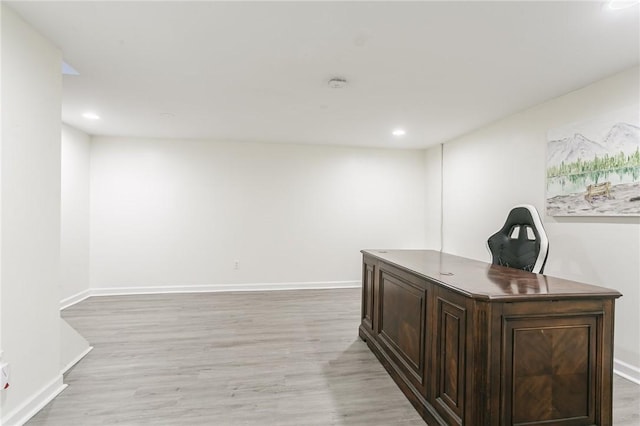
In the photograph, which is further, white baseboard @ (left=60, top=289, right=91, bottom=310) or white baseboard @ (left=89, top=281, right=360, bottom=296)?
white baseboard @ (left=89, top=281, right=360, bottom=296)

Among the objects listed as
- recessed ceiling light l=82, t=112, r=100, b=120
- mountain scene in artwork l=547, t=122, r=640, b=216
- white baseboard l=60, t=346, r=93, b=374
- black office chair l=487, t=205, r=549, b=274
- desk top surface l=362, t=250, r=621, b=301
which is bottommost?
white baseboard l=60, t=346, r=93, b=374

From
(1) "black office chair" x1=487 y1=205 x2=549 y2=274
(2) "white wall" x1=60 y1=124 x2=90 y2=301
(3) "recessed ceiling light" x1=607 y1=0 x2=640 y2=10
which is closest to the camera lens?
(3) "recessed ceiling light" x1=607 y1=0 x2=640 y2=10

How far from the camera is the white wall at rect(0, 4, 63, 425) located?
1.85 m

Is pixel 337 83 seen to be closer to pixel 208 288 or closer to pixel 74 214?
pixel 208 288

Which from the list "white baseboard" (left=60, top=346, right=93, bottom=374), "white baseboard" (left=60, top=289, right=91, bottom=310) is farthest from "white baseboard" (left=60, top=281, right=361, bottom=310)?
"white baseboard" (left=60, top=346, right=93, bottom=374)

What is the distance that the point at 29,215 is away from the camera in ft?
6.65

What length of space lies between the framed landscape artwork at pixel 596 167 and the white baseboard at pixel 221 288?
3.28 metres

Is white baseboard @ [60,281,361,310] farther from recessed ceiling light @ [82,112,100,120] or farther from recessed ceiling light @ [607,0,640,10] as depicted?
recessed ceiling light @ [607,0,640,10]

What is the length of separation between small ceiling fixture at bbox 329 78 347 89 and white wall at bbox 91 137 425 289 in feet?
8.65

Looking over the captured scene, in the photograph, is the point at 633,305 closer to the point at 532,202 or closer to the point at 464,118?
the point at 532,202

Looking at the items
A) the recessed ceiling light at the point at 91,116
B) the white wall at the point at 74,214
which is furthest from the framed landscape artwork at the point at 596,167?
the white wall at the point at 74,214

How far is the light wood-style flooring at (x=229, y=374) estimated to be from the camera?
206 cm

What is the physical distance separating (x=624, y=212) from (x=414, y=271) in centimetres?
185

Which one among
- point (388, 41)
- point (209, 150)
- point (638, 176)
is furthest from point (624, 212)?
point (209, 150)
